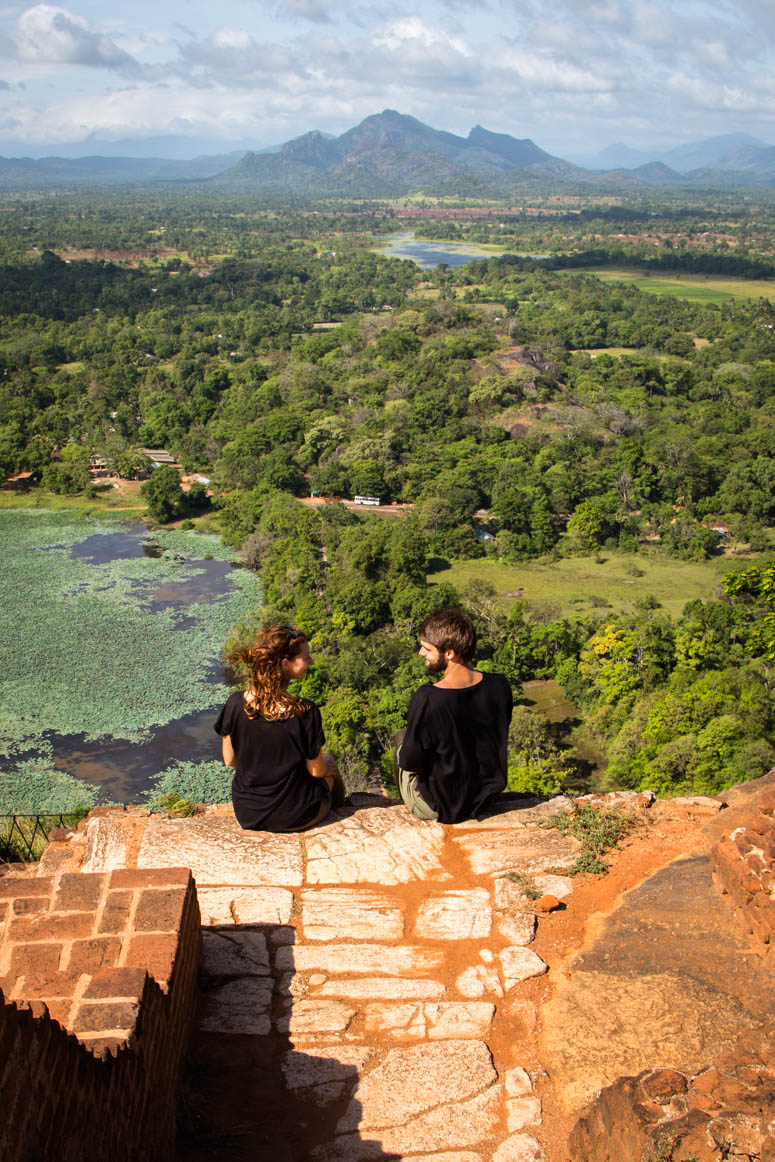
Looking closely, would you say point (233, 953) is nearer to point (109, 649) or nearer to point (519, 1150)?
point (519, 1150)

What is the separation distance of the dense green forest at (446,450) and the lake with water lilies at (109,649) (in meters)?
2.69

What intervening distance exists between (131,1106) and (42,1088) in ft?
2.21

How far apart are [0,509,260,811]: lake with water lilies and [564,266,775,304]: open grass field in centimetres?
7894

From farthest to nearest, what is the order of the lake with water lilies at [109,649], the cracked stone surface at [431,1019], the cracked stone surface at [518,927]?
1. the lake with water lilies at [109,649]
2. the cracked stone surface at [518,927]
3. the cracked stone surface at [431,1019]

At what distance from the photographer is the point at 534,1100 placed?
4.23 meters

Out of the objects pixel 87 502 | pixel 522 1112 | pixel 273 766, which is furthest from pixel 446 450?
pixel 522 1112

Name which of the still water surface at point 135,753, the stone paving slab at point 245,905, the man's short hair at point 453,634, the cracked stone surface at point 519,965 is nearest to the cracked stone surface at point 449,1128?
the cracked stone surface at point 519,965

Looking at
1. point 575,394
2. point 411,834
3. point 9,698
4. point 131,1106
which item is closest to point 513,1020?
point 411,834

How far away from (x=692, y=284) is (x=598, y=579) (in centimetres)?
8697

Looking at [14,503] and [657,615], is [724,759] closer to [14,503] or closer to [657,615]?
[657,615]

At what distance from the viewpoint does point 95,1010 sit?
3652mm

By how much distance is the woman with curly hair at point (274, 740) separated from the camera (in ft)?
17.6

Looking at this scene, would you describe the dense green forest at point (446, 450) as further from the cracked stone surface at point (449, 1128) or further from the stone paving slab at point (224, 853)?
the cracked stone surface at point (449, 1128)

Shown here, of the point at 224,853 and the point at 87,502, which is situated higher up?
the point at 224,853
